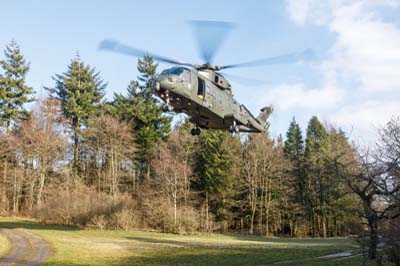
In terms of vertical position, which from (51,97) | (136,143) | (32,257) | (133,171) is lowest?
(32,257)

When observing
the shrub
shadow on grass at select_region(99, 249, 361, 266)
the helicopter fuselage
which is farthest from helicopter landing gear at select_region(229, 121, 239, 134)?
the shrub

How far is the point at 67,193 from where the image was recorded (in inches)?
1400

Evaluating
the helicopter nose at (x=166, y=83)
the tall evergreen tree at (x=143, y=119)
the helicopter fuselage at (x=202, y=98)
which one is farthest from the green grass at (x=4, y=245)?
the tall evergreen tree at (x=143, y=119)

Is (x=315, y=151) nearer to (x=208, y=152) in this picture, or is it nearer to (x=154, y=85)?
(x=208, y=152)

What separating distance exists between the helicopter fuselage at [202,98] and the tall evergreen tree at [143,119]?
29701 mm

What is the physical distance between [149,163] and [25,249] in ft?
86.0

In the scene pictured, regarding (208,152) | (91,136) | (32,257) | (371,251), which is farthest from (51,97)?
(371,251)

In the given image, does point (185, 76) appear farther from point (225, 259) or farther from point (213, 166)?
point (213, 166)

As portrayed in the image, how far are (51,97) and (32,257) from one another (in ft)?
111

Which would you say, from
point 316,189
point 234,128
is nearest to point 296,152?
point 316,189

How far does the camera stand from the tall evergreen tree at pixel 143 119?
152 feet

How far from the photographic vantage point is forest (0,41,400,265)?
138 ft

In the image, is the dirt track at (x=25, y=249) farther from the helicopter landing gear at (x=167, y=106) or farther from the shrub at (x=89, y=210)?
the helicopter landing gear at (x=167, y=106)

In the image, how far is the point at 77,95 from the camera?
48.5 metres
